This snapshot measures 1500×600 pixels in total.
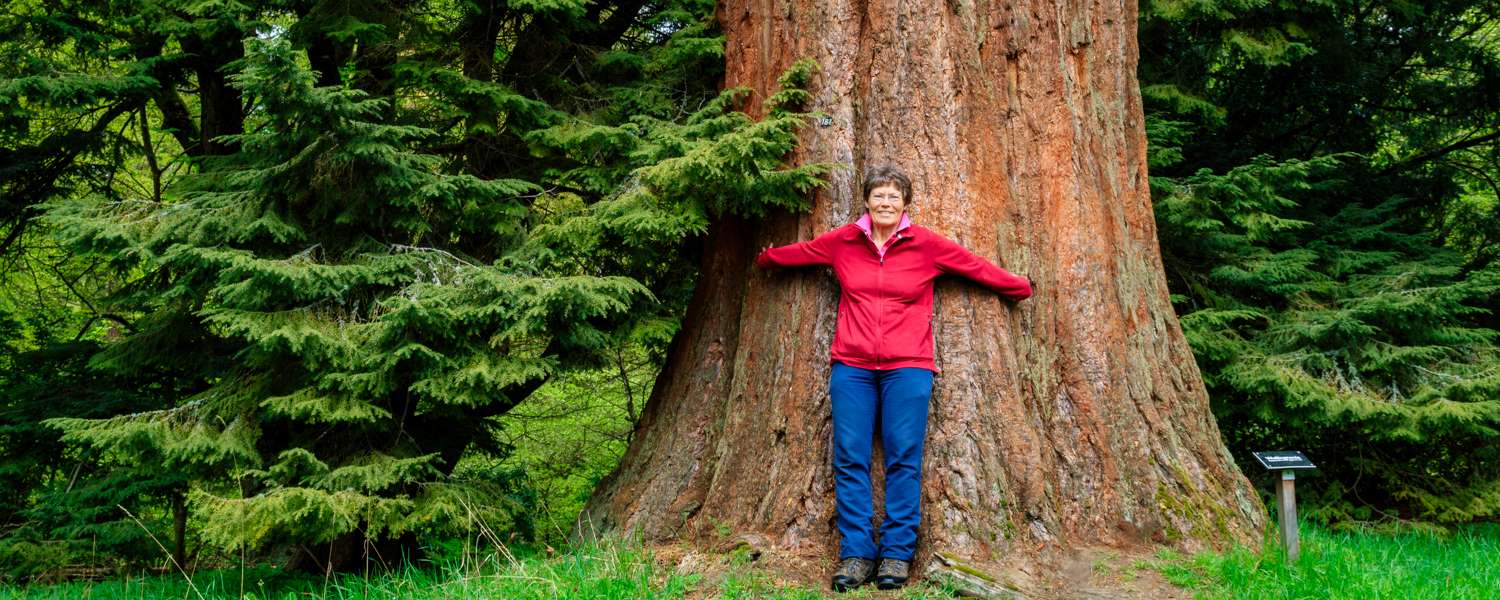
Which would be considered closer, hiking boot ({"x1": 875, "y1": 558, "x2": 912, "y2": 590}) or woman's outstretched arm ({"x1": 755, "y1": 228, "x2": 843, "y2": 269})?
hiking boot ({"x1": 875, "y1": 558, "x2": 912, "y2": 590})

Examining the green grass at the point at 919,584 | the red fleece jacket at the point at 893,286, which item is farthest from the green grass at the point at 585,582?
the red fleece jacket at the point at 893,286

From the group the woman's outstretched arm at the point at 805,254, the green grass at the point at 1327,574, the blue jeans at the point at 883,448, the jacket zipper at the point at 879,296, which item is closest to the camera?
the green grass at the point at 1327,574

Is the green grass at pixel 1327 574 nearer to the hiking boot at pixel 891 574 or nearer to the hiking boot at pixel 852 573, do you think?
the hiking boot at pixel 891 574

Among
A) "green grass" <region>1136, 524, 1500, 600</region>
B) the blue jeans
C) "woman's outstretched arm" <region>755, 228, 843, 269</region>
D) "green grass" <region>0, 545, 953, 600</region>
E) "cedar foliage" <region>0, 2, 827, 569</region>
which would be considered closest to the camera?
"green grass" <region>1136, 524, 1500, 600</region>

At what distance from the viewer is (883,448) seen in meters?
4.77

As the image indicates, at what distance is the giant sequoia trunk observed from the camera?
4.81 meters

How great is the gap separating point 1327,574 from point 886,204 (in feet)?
8.48

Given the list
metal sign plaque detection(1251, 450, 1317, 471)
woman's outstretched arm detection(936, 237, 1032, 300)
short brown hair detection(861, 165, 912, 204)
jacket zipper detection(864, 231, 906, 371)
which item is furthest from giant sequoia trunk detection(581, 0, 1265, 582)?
metal sign plaque detection(1251, 450, 1317, 471)

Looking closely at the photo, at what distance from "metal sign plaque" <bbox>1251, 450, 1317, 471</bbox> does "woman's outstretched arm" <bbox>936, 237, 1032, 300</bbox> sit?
1386 millimetres

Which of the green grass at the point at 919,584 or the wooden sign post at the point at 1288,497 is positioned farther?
the wooden sign post at the point at 1288,497

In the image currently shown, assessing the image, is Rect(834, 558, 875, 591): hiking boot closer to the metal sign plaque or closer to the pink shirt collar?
the pink shirt collar

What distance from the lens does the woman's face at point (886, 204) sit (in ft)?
15.6

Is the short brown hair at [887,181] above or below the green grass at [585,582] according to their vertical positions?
above

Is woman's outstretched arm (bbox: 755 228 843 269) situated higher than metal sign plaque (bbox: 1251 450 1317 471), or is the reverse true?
woman's outstretched arm (bbox: 755 228 843 269)
